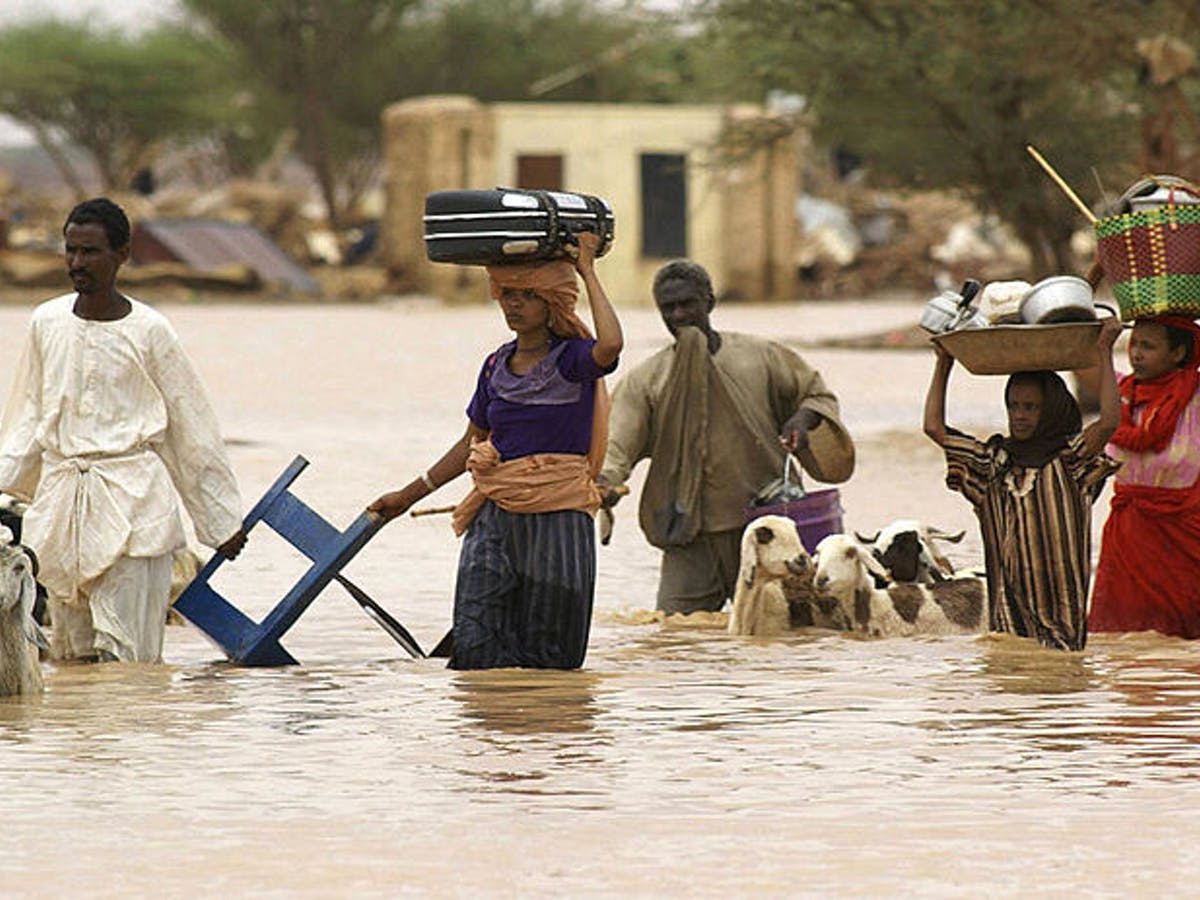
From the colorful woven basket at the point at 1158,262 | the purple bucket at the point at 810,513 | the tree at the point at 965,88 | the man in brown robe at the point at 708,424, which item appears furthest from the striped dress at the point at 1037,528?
the tree at the point at 965,88

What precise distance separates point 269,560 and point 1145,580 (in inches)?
176

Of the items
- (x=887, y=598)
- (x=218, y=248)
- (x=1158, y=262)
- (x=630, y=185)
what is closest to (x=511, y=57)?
(x=218, y=248)

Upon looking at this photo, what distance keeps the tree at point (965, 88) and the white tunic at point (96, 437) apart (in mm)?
10691

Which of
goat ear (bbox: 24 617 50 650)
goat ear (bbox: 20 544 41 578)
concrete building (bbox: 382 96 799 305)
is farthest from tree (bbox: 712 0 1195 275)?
concrete building (bbox: 382 96 799 305)

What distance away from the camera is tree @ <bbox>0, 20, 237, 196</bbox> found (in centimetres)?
5903

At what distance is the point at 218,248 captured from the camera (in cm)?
4516

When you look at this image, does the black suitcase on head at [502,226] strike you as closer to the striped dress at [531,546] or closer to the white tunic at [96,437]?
the striped dress at [531,546]

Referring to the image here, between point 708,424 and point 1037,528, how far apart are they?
155cm

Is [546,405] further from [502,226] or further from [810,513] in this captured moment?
[810,513]

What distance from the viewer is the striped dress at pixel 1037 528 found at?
850 cm

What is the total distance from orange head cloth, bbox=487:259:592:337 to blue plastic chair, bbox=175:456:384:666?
32.4 inches

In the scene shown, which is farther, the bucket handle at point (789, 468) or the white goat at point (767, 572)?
the bucket handle at point (789, 468)

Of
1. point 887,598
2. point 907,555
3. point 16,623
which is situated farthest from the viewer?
point 907,555

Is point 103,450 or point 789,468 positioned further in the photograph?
point 789,468
